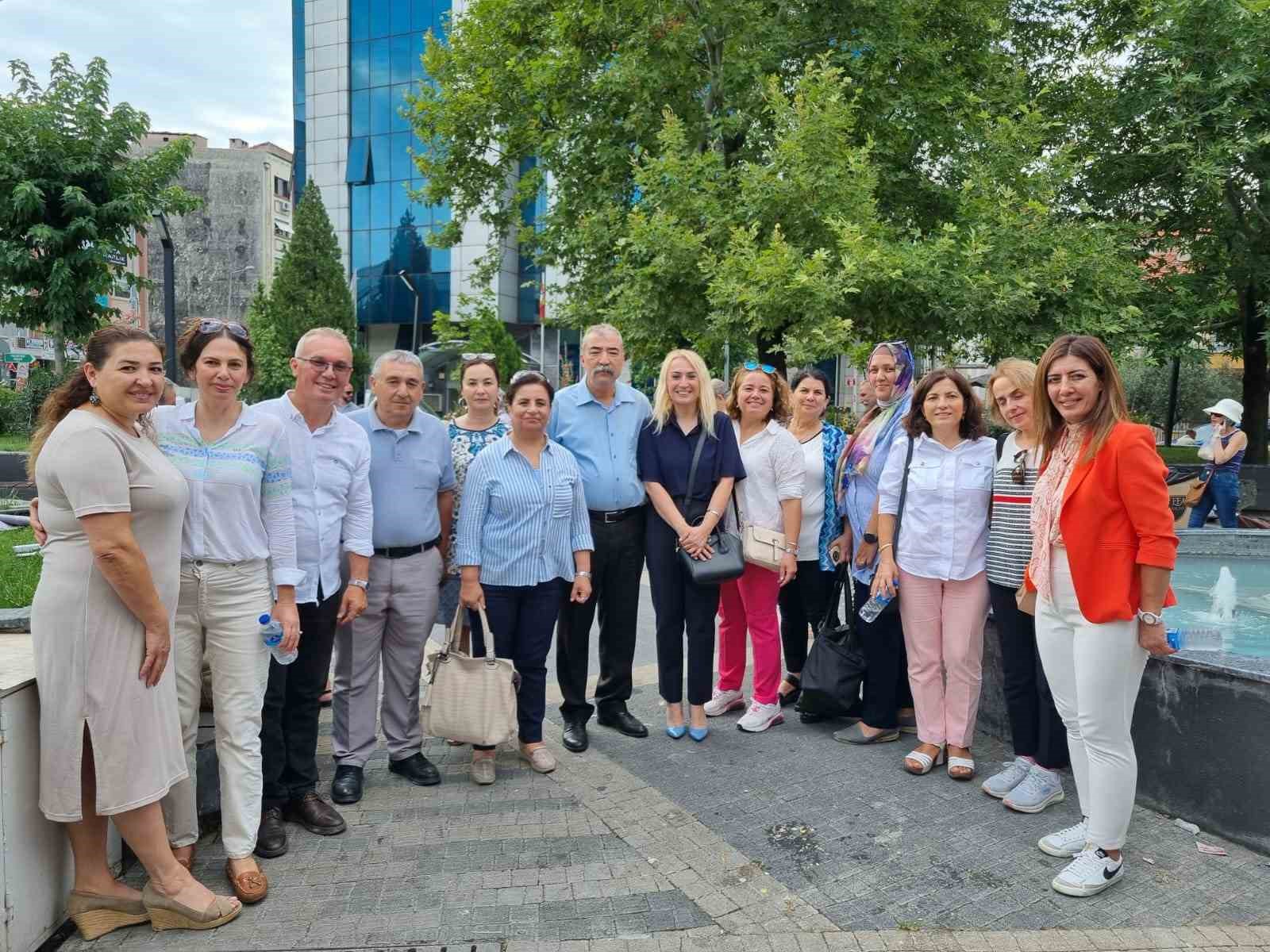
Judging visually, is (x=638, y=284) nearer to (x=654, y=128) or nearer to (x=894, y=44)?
(x=654, y=128)

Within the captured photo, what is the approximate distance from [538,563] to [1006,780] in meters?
2.45

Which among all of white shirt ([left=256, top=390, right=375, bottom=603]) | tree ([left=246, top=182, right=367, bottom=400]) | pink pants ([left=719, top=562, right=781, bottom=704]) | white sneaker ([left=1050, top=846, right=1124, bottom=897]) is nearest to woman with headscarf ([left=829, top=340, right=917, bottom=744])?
pink pants ([left=719, top=562, right=781, bottom=704])

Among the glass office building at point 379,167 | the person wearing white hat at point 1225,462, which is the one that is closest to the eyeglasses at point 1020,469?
the person wearing white hat at point 1225,462

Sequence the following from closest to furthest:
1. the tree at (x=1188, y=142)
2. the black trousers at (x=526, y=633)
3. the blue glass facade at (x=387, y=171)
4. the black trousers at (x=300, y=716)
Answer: the black trousers at (x=300, y=716), the black trousers at (x=526, y=633), the tree at (x=1188, y=142), the blue glass facade at (x=387, y=171)

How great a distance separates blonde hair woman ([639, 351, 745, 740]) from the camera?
512cm

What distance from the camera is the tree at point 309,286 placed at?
4784 centimetres

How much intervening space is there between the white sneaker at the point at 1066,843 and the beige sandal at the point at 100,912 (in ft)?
11.2

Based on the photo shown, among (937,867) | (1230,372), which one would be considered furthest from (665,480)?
(1230,372)

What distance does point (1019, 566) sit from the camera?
4.34 m

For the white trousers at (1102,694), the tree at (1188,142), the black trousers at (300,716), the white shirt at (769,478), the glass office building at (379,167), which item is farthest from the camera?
the glass office building at (379,167)

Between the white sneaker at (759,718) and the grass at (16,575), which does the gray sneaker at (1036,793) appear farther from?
the grass at (16,575)

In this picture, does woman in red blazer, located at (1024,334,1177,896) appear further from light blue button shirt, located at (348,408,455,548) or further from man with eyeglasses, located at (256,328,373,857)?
man with eyeglasses, located at (256,328,373,857)

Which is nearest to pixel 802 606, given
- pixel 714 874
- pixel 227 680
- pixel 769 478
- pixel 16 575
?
pixel 769 478

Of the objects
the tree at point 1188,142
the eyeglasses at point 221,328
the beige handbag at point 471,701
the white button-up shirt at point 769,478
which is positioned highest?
the tree at point 1188,142
